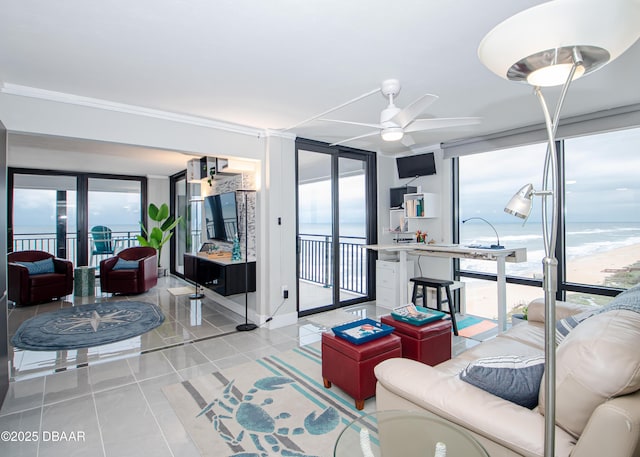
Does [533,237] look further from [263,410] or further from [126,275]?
[126,275]

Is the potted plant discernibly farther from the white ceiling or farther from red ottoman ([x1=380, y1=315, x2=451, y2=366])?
red ottoman ([x1=380, y1=315, x2=451, y2=366])

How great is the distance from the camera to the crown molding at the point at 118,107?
2.66m

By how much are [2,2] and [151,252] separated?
16.6ft

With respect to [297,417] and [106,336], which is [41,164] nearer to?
[106,336]

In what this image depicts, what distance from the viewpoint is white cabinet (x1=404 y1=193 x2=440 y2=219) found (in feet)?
15.6

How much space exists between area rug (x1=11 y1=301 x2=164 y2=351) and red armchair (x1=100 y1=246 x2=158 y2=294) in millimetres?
550

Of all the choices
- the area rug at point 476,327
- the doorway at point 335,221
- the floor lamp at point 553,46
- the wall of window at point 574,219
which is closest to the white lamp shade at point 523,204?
the floor lamp at point 553,46

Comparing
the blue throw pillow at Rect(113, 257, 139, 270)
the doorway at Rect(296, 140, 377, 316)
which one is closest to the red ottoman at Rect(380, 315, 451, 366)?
the doorway at Rect(296, 140, 377, 316)

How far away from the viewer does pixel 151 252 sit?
620 cm

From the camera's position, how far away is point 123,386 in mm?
2590

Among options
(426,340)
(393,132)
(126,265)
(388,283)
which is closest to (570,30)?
(393,132)

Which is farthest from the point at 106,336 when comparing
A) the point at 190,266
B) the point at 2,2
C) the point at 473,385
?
the point at 473,385

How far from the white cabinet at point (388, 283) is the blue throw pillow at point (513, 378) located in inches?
130

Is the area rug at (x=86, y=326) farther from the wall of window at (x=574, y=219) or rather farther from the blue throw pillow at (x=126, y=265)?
the wall of window at (x=574, y=219)
